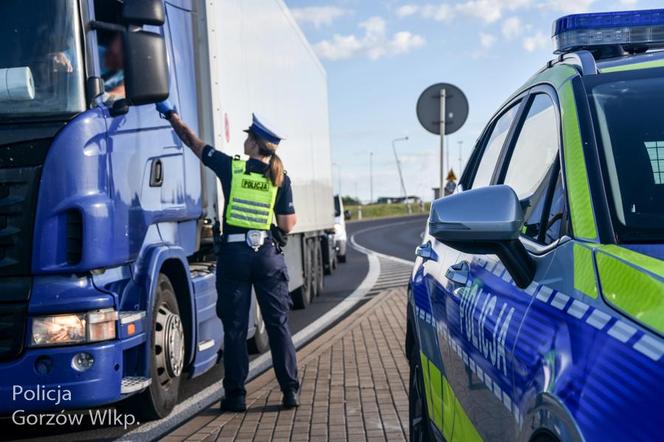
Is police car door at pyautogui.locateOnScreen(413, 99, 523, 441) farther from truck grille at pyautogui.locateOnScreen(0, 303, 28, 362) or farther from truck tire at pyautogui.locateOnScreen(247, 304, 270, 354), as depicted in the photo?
truck tire at pyautogui.locateOnScreen(247, 304, 270, 354)

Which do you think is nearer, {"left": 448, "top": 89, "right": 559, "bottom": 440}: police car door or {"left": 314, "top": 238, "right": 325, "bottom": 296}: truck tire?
{"left": 448, "top": 89, "right": 559, "bottom": 440}: police car door

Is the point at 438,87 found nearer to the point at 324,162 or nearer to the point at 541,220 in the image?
the point at 324,162

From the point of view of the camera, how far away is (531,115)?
336 cm

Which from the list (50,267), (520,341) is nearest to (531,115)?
(520,341)

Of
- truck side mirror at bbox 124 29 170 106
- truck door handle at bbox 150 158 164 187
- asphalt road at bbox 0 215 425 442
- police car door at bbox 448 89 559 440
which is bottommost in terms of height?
asphalt road at bbox 0 215 425 442

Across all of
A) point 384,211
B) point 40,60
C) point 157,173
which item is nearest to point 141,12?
point 40,60

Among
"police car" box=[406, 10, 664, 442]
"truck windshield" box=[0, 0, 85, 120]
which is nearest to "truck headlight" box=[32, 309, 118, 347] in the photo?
"truck windshield" box=[0, 0, 85, 120]

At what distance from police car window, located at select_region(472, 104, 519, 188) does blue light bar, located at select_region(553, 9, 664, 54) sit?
1.42ft

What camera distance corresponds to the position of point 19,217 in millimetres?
5277

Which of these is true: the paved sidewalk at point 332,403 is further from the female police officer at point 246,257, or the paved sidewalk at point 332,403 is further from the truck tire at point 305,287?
the truck tire at point 305,287

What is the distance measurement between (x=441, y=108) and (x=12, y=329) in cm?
950

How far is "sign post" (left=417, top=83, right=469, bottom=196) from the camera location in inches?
547

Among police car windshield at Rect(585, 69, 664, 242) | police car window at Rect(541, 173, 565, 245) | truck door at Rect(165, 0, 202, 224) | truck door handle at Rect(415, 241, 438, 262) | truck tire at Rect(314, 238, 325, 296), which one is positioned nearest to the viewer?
police car windshield at Rect(585, 69, 664, 242)

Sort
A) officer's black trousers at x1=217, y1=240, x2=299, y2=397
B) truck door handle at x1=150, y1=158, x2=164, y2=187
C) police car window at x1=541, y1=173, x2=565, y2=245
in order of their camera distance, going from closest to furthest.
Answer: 1. police car window at x1=541, y1=173, x2=565, y2=245
2. truck door handle at x1=150, y1=158, x2=164, y2=187
3. officer's black trousers at x1=217, y1=240, x2=299, y2=397
